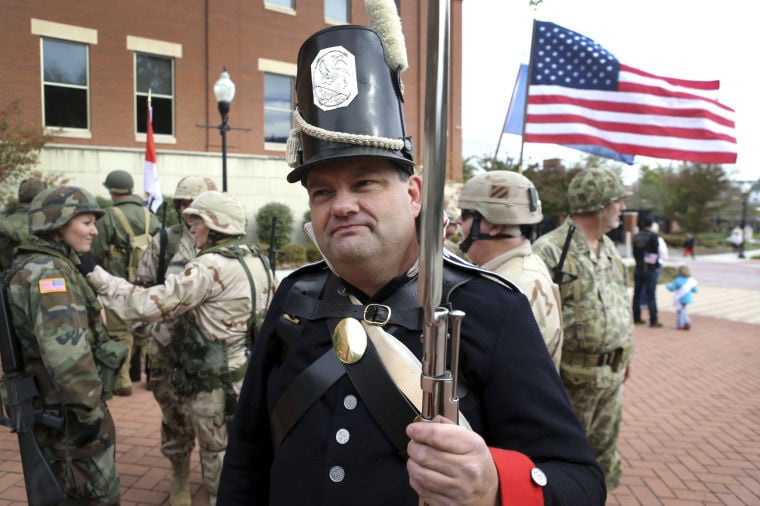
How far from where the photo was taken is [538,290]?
310cm

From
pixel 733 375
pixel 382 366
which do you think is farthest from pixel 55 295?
pixel 733 375

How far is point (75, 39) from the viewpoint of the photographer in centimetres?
1535

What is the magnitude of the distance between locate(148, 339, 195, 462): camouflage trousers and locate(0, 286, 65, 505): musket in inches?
41.9

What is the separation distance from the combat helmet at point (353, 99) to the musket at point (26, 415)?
7.64 feet

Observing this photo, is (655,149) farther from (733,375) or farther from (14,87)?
(14,87)

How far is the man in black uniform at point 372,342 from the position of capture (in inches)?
56.1

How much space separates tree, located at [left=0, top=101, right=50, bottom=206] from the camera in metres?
12.7

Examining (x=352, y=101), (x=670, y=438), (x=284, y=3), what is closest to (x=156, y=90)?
(x=284, y=3)

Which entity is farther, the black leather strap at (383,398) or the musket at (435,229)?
the black leather strap at (383,398)

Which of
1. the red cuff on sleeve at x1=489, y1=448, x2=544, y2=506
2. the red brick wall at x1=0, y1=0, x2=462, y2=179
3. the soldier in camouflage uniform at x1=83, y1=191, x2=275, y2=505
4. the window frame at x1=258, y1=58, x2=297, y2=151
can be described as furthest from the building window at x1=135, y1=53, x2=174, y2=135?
the red cuff on sleeve at x1=489, y1=448, x2=544, y2=506

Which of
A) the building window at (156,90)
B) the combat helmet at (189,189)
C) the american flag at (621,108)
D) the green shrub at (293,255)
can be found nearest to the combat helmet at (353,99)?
the combat helmet at (189,189)

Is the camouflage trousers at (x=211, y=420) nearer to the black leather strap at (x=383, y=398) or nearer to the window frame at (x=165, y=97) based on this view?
the black leather strap at (x=383, y=398)

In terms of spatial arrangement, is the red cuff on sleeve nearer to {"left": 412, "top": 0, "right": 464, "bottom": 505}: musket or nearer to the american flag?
{"left": 412, "top": 0, "right": 464, "bottom": 505}: musket

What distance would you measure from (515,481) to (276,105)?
19115 millimetres
